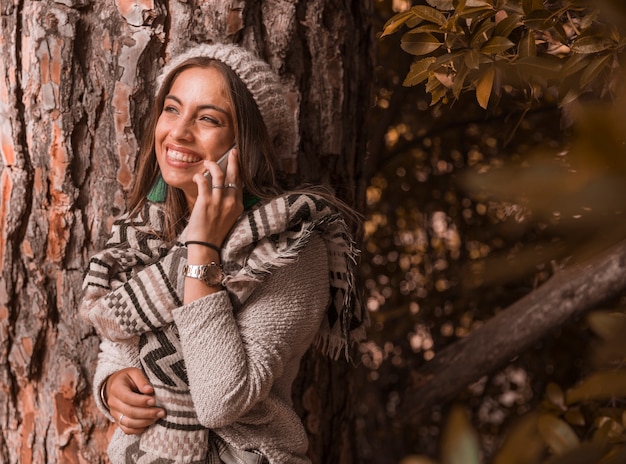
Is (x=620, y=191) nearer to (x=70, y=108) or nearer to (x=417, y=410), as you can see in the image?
(x=70, y=108)

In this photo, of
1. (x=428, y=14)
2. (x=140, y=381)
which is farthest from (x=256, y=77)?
(x=140, y=381)

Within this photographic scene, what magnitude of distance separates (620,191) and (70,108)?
1658 millimetres

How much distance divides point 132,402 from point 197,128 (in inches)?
22.6

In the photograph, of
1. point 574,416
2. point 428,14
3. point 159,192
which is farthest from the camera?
point 574,416

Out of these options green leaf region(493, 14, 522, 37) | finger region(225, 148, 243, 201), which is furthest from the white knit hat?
green leaf region(493, 14, 522, 37)

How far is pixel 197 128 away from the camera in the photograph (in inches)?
58.9

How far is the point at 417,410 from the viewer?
7.51 feet

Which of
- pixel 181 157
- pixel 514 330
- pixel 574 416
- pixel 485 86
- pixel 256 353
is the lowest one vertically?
pixel 574 416

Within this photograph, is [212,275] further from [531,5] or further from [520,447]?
[520,447]

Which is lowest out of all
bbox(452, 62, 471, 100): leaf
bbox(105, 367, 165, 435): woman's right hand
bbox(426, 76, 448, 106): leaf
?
bbox(105, 367, 165, 435): woman's right hand

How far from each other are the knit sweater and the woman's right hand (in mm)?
29

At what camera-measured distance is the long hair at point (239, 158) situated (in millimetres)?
1485

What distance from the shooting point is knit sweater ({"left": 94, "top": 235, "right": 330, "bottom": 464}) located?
136cm

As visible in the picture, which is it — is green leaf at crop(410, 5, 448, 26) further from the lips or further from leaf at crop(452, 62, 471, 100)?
the lips
